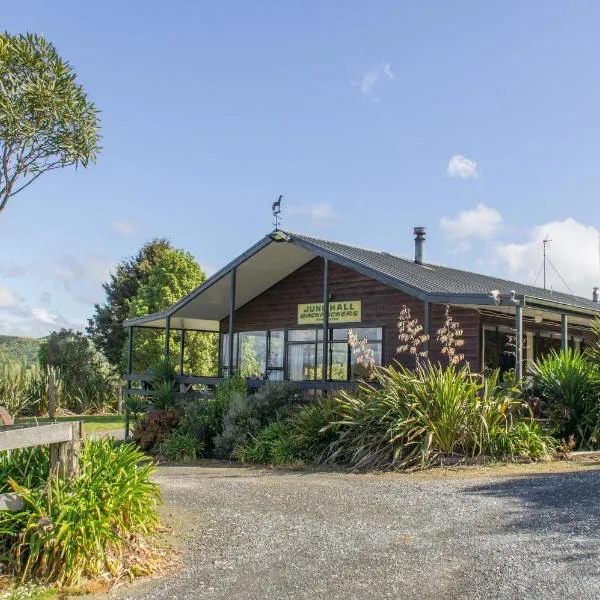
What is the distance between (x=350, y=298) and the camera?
1828 centimetres

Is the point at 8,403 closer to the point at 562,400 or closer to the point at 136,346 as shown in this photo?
the point at 136,346

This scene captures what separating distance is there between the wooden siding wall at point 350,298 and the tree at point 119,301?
12.6m

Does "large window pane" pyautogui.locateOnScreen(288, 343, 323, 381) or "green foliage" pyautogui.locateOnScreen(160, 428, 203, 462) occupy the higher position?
"large window pane" pyautogui.locateOnScreen(288, 343, 323, 381)

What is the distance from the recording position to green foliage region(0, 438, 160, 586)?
5.58 m

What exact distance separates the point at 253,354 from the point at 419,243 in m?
5.53

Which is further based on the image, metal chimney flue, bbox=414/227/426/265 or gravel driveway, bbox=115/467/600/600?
metal chimney flue, bbox=414/227/426/265

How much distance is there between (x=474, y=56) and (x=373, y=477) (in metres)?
7.44

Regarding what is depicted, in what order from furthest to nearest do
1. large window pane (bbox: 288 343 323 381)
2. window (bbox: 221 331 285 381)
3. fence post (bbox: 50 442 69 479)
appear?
1. window (bbox: 221 331 285 381)
2. large window pane (bbox: 288 343 323 381)
3. fence post (bbox: 50 442 69 479)

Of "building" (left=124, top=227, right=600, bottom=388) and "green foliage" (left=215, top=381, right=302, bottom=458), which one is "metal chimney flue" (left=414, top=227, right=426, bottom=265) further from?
"green foliage" (left=215, top=381, right=302, bottom=458)

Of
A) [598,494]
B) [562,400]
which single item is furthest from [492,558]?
[562,400]

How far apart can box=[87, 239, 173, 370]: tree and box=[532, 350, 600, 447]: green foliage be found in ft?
75.0

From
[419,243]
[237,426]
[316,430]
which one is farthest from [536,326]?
[237,426]

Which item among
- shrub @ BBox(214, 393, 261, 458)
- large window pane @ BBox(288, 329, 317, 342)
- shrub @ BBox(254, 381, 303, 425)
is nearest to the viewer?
shrub @ BBox(214, 393, 261, 458)

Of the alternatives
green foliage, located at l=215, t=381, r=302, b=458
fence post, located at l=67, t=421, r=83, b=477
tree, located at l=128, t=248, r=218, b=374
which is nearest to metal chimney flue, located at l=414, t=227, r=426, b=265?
green foliage, located at l=215, t=381, r=302, b=458
